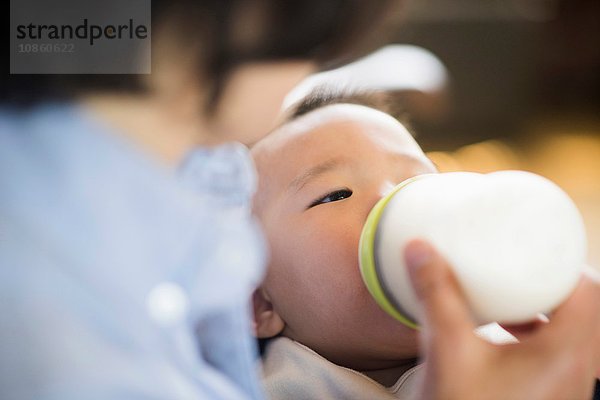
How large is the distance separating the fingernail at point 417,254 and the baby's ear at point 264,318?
20 centimetres

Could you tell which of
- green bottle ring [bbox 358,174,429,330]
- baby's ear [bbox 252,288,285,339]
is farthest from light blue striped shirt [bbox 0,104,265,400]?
green bottle ring [bbox 358,174,429,330]

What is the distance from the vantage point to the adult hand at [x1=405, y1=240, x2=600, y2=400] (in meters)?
0.45

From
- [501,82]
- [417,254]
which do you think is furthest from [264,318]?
[501,82]

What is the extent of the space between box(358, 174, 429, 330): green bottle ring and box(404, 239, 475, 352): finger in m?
0.07

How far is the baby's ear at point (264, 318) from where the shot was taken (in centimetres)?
63

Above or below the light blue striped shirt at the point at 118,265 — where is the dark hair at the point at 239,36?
Answer: above

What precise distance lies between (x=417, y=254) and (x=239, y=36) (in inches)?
11.9

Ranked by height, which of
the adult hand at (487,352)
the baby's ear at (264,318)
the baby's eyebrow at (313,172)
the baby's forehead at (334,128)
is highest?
the baby's forehead at (334,128)

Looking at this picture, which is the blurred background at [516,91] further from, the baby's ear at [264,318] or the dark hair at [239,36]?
the baby's ear at [264,318]

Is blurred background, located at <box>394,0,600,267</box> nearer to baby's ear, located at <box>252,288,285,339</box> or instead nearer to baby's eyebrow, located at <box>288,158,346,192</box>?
baby's eyebrow, located at <box>288,158,346,192</box>

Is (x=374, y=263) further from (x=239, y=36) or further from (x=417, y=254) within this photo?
(x=239, y=36)

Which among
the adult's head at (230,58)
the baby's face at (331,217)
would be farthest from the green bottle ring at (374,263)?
the adult's head at (230,58)

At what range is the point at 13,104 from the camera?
643mm

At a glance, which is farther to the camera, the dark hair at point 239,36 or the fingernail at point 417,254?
the dark hair at point 239,36
